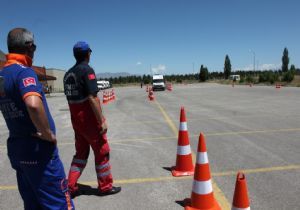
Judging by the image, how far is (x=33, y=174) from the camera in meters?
2.96

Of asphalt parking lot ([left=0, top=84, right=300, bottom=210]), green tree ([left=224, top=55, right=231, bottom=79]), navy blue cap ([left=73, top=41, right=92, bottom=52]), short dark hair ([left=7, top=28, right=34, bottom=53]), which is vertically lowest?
asphalt parking lot ([left=0, top=84, right=300, bottom=210])

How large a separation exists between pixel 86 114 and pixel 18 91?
1975mm

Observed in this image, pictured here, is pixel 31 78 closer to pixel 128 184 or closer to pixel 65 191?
pixel 65 191

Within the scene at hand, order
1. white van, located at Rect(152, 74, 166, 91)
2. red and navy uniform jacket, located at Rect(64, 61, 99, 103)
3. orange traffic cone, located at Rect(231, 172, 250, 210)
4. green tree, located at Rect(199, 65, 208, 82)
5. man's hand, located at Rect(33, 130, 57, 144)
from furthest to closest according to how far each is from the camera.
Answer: green tree, located at Rect(199, 65, 208, 82) → white van, located at Rect(152, 74, 166, 91) → red and navy uniform jacket, located at Rect(64, 61, 99, 103) → orange traffic cone, located at Rect(231, 172, 250, 210) → man's hand, located at Rect(33, 130, 57, 144)

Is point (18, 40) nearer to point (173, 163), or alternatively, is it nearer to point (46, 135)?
point (46, 135)

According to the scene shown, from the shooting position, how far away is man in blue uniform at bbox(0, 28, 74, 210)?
109 inches

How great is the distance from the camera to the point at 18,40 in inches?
113

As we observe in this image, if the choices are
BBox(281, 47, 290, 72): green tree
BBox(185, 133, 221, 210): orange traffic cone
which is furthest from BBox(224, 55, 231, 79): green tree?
BBox(185, 133, 221, 210): orange traffic cone

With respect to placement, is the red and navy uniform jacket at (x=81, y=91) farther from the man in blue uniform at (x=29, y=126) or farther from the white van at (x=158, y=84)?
the white van at (x=158, y=84)

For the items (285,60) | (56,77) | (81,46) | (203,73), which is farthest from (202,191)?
(285,60)

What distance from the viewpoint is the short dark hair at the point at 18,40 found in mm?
2883

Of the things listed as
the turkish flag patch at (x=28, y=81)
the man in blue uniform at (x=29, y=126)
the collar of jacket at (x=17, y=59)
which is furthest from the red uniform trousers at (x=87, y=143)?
the turkish flag patch at (x=28, y=81)

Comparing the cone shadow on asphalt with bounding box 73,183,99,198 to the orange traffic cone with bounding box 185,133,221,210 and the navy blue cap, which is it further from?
the navy blue cap

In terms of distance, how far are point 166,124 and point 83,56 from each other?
24.8ft
